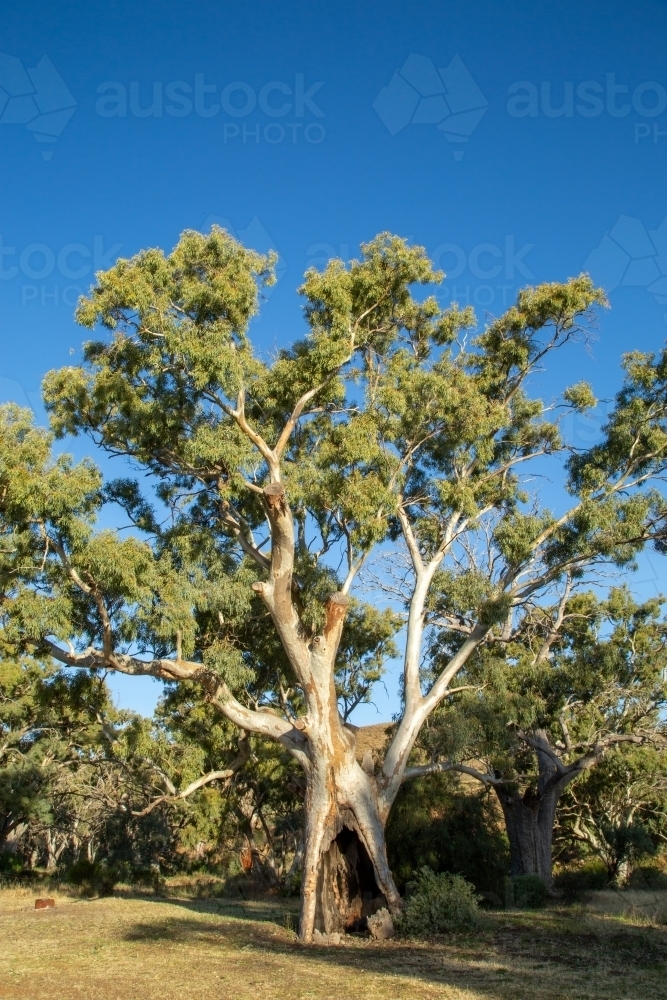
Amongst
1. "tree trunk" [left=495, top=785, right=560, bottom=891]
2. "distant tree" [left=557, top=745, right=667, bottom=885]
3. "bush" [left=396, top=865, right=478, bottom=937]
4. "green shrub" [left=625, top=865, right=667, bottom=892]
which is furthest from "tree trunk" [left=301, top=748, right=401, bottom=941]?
"green shrub" [left=625, top=865, right=667, bottom=892]

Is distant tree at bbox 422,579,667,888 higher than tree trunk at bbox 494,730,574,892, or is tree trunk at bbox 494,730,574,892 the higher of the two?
distant tree at bbox 422,579,667,888

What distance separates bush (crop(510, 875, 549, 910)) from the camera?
63.9ft

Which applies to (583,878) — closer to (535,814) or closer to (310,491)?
(535,814)

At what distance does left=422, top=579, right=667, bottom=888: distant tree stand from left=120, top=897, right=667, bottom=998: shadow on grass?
445 cm

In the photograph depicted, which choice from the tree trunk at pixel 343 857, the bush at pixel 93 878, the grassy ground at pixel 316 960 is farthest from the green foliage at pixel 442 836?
the tree trunk at pixel 343 857

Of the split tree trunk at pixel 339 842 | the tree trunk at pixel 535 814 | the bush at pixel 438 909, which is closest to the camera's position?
the bush at pixel 438 909

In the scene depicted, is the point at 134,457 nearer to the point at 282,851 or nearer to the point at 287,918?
the point at 287,918

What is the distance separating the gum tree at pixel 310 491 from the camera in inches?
560

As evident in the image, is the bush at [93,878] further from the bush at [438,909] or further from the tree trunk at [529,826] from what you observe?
the bush at [438,909]

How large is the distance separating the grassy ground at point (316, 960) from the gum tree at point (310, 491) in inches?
78.3

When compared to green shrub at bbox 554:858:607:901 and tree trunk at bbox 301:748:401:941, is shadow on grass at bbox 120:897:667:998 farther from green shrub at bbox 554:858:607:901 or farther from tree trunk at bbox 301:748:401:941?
green shrub at bbox 554:858:607:901

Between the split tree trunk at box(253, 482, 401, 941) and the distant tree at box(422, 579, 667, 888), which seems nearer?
the split tree trunk at box(253, 482, 401, 941)

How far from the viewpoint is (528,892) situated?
64.2 feet

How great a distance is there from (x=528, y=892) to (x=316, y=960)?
33.8 feet
